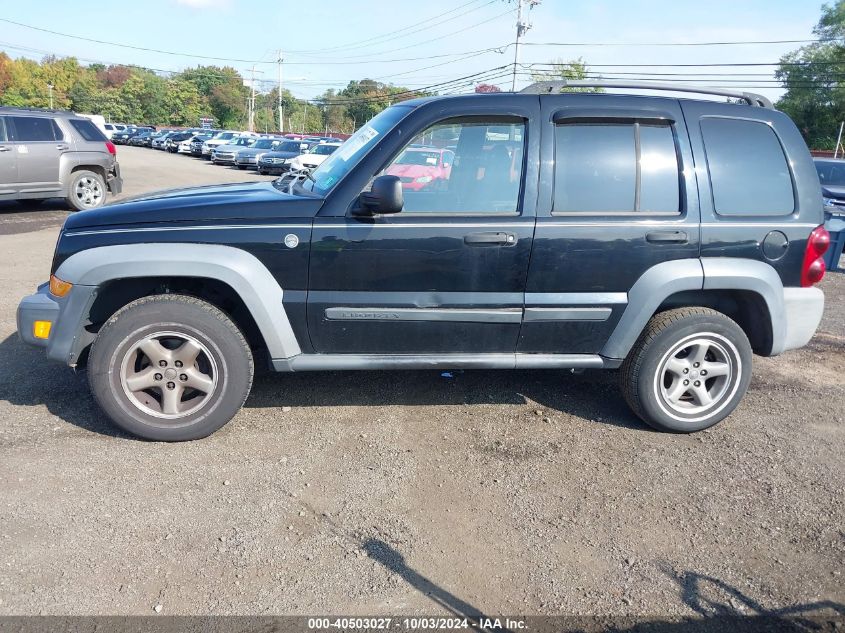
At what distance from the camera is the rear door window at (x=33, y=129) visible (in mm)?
11641

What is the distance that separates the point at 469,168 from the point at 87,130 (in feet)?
37.3

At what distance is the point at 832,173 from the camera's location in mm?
12656

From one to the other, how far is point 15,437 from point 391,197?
257 cm

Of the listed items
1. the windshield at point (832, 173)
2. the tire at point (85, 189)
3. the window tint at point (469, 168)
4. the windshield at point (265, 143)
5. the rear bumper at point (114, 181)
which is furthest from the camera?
the windshield at point (265, 143)

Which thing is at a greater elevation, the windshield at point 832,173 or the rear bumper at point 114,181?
the windshield at point 832,173

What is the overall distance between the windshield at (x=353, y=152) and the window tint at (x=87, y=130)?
1026 cm

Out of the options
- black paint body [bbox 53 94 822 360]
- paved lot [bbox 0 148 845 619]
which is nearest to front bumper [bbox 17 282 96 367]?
black paint body [bbox 53 94 822 360]

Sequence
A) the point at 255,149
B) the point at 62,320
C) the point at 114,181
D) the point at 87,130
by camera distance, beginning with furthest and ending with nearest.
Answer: the point at 255,149 → the point at 114,181 → the point at 87,130 → the point at 62,320

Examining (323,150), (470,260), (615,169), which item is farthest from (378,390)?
(323,150)

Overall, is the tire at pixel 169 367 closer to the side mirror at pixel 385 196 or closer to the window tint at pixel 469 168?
the side mirror at pixel 385 196

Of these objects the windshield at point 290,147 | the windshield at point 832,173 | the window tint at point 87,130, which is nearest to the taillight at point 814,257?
the windshield at point 832,173

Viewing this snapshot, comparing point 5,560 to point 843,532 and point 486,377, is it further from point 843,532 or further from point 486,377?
point 843,532

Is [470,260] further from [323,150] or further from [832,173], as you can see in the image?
[323,150]

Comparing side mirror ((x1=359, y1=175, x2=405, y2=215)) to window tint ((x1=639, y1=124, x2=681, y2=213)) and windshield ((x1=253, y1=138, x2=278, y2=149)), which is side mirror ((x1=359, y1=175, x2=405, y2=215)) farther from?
windshield ((x1=253, y1=138, x2=278, y2=149))
